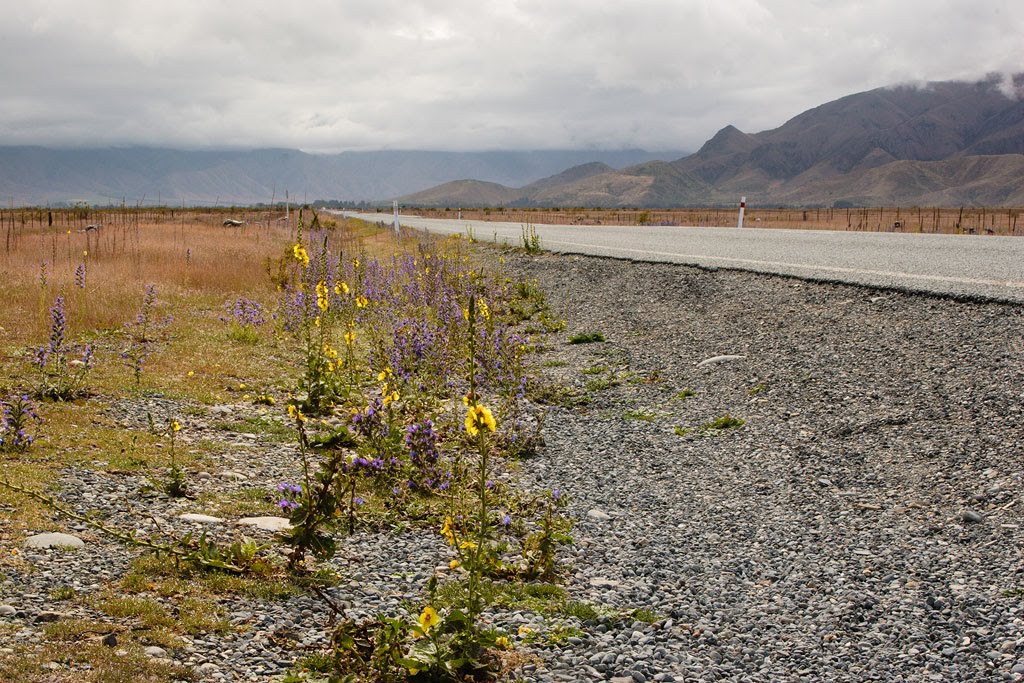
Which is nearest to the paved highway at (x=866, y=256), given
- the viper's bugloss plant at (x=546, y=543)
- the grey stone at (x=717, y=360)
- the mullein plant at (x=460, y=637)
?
the grey stone at (x=717, y=360)

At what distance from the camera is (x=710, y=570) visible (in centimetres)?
479

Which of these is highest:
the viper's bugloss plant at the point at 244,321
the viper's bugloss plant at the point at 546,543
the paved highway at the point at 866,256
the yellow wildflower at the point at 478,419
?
the paved highway at the point at 866,256

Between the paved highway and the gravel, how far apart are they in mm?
930

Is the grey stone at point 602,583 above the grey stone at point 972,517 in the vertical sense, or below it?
below

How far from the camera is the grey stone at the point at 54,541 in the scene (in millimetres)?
4340

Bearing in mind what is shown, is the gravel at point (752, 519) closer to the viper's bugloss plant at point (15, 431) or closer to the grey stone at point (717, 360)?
the grey stone at point (717, 360)

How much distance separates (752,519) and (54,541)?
4.33 metres

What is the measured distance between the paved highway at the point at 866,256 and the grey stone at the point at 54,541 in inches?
342

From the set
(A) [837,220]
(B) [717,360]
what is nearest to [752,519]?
(B) [717,360]

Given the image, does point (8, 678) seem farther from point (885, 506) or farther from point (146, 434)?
point (885, 506)

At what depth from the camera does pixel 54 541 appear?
4391mm

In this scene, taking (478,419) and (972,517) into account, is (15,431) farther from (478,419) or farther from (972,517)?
(972,517)

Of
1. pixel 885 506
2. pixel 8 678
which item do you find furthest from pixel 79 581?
pixel 885 506

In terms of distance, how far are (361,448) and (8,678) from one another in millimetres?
3818
